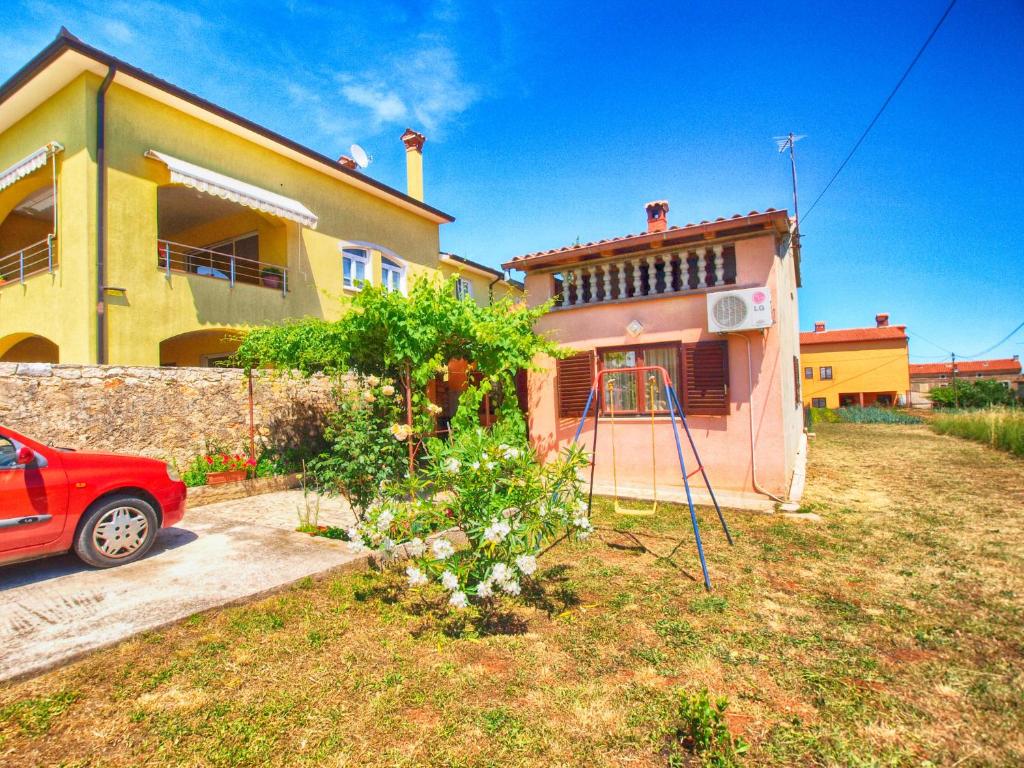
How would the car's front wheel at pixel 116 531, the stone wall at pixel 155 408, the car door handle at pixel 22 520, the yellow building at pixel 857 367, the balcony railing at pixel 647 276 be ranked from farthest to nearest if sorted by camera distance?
1. the yellow building at pixel 857 367
2. the balcony railing at pixel 647 276
3. the stone wall at pixel 155 408
4. the car's front wheel at pixel 116 531
5. the car door handle at pixel 22 520

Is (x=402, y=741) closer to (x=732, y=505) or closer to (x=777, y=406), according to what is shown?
(x=732, y=505)

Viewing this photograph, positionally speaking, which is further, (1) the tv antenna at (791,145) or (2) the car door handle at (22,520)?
(1) the tv antenna at (791,145)

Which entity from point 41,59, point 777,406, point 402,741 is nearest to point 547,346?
point 777,406

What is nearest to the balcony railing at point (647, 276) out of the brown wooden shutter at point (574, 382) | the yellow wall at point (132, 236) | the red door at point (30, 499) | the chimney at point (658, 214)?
the brown wooden shutter at point (574, 382)

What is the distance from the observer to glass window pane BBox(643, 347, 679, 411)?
8844 mm

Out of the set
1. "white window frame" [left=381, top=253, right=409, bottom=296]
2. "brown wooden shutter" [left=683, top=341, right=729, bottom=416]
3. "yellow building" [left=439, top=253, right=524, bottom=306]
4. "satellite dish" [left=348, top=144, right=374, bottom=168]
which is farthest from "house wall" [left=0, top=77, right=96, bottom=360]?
"brown wooden shutter" [left=683, top=341, right=729, bottom=416]

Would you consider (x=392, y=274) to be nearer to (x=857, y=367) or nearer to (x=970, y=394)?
(x=857, y=367)

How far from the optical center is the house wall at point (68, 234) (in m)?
9.41

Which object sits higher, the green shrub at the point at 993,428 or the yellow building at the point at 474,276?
the yellow building at the point at 474,276

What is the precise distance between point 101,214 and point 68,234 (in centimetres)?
88

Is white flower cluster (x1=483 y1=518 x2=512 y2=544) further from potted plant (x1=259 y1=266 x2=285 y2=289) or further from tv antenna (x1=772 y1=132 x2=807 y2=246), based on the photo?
potted plant (x1=259 y1=266 x2=285 y2=289)

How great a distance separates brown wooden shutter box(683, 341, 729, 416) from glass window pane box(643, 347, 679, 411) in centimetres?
27

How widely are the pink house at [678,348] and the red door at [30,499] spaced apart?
6411 millimetres

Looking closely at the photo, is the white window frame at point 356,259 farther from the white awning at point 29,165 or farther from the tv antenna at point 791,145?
the tv antenna at point 791,145
